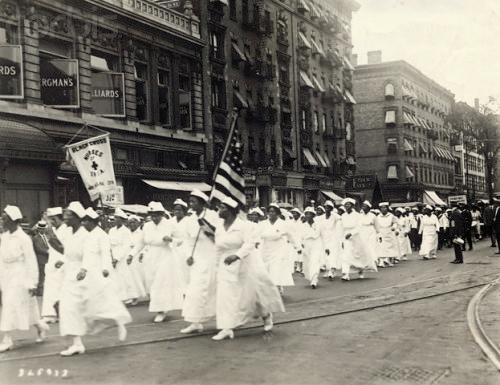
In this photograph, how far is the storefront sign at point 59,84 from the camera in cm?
2417

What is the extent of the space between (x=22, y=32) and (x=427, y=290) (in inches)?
614

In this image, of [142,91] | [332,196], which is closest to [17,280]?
[142,91]

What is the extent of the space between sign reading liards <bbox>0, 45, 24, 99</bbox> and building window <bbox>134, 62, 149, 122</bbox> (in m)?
8.27

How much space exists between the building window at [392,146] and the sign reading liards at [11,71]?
4993 cm

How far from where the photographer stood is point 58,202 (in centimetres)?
2450

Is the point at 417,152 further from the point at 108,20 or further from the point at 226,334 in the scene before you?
the point at 226,334

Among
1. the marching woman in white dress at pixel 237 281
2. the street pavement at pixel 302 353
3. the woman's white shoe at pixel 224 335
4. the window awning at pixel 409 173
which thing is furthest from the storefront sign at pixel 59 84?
the window awning at pixel 409 173

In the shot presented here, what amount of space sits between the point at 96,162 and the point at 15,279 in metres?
11.1

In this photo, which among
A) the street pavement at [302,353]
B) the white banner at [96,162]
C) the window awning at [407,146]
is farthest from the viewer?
the window awning at [407,146]

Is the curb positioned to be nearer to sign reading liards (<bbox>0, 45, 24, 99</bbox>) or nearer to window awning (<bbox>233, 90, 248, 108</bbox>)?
sign reading liards (<bbox>0, 45, 24, 99</bbox>)

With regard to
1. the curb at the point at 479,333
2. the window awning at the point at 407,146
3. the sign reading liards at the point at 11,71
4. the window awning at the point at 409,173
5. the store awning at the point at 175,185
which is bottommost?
the curb at the point at 479,333

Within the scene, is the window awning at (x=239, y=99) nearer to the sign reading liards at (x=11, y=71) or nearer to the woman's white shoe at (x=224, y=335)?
the sign reading liards at (x=11, y=71)

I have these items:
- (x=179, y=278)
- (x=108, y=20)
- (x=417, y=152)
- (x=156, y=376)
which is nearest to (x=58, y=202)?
(x=108, y=20)

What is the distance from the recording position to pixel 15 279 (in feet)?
30.5
